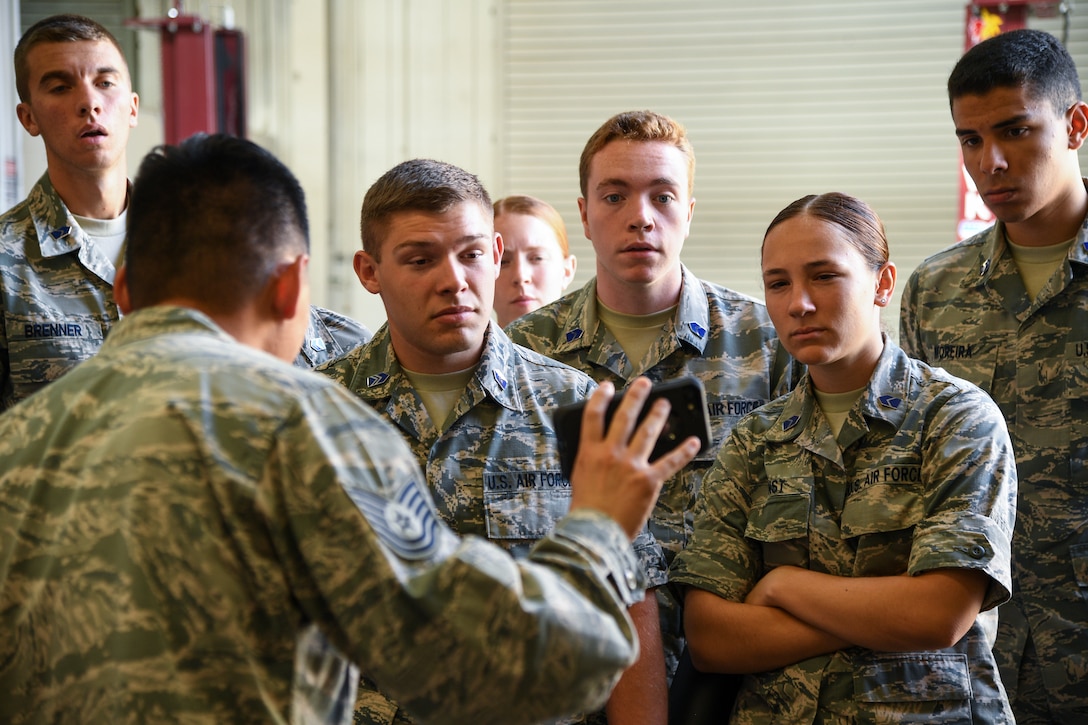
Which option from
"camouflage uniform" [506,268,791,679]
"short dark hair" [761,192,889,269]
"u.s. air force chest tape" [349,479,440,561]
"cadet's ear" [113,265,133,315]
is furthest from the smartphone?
"camouflage uniform" [506,268,791,679]

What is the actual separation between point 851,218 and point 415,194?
0.87 metres

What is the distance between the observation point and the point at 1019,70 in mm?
2783

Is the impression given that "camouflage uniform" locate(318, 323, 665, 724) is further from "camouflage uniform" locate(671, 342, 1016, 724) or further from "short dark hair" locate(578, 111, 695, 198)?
"short dark hair" locate(578, 111, 695, 198)

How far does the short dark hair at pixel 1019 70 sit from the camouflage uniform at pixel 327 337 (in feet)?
5.32

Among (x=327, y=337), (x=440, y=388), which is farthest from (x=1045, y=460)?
(x=327, y=337)

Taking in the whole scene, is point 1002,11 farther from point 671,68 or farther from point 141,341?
point 141,341

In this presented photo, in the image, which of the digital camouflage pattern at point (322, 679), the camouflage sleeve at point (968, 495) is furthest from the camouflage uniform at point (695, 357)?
the digital camouflage pattern at point (322, 679)

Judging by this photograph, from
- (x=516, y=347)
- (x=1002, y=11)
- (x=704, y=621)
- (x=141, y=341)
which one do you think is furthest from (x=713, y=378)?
(x=1002, y=11)

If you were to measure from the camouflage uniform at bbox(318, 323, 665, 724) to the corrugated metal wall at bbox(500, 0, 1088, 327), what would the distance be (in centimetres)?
366

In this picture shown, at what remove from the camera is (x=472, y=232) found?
2369mm

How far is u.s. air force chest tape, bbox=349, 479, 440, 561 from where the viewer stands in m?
1.26

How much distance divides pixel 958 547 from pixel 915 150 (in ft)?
13.8

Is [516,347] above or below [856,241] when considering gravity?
below

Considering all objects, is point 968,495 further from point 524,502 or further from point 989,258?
point 989,258
